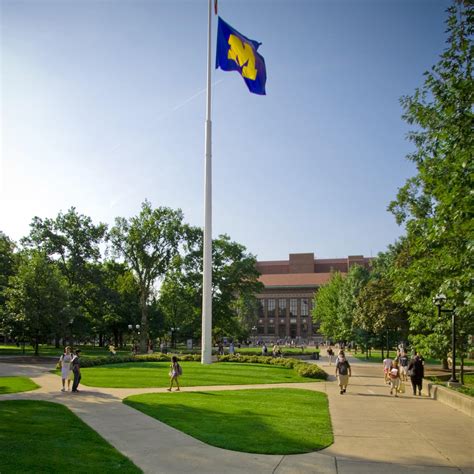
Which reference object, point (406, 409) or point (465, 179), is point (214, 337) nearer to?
point (406, 409)

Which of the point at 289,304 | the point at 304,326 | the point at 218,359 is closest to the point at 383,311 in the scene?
the point at 218,359

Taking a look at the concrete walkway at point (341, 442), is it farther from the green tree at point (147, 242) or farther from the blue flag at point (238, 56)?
the green tree at point (147, 242)

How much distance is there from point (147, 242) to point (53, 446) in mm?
48626

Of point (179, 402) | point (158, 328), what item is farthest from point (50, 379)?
point (158, 328)

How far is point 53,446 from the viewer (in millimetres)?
9078

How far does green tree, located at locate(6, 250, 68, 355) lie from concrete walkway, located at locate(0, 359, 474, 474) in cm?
2613

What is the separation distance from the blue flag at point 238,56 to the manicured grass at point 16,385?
19198mm

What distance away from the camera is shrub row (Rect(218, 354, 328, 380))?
82.5 ft

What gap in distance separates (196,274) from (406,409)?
4493 cm

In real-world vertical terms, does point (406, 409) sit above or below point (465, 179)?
below

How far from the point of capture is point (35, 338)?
42.0 m

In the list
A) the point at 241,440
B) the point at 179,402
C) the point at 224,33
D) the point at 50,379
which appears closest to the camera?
the point at 241,440

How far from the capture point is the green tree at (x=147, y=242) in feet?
186

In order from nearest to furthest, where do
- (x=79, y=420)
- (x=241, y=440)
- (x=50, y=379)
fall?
1. (x=241, y=440)
2. (x=79, y=420)
3. (x=50, y=379)
